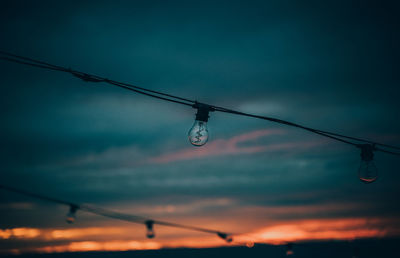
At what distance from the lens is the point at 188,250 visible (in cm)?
6406

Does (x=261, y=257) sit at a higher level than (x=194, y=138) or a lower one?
higher

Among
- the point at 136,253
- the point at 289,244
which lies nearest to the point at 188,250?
the point at 136,253

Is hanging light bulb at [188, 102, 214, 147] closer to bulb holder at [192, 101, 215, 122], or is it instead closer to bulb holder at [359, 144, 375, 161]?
bulb holder at [192, 101, 215, 122]

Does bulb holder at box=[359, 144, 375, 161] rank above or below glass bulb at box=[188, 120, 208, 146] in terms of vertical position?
above

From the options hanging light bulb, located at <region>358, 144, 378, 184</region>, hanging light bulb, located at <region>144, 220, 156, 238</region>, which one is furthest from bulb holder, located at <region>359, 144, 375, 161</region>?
hanging light bulb, located at <region>144, 220, 156, 238</region>

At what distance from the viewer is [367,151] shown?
7531mm

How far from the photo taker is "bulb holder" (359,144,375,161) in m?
7.47

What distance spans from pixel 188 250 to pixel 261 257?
1335 centimetres

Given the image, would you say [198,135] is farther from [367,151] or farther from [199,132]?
[367,151]

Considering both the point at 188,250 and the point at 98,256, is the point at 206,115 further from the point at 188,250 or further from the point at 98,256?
the point at 98,256

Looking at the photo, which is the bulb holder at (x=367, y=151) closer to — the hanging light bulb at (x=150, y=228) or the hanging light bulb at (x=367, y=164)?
the hanging light bulb at (x=367, y=164)

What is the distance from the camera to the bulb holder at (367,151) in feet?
24.5

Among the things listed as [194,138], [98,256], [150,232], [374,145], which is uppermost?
[98,256]

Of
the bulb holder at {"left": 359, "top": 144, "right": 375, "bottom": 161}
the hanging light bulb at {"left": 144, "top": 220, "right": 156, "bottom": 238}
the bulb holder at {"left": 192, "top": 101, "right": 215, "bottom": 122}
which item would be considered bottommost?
the hanging light bulb at {"left": 144, "top": 220, "right": 156, "bottom": 238}
